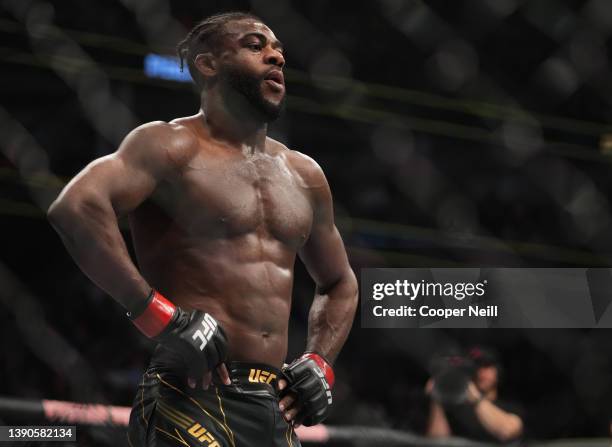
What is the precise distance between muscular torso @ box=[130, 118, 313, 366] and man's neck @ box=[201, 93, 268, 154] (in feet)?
0.11

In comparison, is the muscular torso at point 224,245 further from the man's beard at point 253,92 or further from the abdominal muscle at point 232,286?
the man's beard at point 253,92

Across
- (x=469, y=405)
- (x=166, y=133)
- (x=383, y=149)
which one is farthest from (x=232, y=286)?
(x=383, y=149)

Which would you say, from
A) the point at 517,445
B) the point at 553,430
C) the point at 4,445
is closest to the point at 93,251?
the point at 4,445

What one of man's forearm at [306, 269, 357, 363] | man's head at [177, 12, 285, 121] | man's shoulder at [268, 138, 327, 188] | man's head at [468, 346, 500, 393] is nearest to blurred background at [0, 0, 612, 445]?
man's head at [468, 346, 500, 393]

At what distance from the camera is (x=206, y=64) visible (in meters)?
1.91

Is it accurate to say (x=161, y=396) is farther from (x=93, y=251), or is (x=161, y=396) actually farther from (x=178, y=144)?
(x=178, y=144)

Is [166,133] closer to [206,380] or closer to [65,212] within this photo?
[65,212]

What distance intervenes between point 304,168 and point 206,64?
10.8 inches

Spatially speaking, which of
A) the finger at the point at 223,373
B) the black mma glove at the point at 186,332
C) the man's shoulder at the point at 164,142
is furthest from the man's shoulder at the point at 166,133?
the finger at the point at 223,373

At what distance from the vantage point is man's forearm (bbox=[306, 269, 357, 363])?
6.30ft

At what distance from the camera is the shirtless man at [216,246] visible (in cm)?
156

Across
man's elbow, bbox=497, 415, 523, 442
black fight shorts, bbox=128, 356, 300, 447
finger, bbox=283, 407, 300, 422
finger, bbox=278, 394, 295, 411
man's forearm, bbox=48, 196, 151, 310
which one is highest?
man's elbow, bbox=497, 415, 523, 442

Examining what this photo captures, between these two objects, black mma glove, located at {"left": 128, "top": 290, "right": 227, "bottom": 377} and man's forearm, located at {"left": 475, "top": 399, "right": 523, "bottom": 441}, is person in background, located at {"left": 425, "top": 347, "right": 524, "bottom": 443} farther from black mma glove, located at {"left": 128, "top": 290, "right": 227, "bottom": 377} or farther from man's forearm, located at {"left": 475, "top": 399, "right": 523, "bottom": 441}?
black mma glove, located at {"left": 128, "top": 290, "right": 227, "bottom": 377}

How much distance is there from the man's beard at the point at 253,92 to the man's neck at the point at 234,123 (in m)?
0.02
